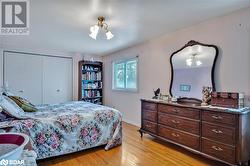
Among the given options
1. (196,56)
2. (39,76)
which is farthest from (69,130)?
(39,76)

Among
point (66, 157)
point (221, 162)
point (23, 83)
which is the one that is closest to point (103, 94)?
point (23, 83)

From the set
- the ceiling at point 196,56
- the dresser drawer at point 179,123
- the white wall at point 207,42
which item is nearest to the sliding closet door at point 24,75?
the white wall at point 207,42

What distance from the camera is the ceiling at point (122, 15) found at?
2139mm

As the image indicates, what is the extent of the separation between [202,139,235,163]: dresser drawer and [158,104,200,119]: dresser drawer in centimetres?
38

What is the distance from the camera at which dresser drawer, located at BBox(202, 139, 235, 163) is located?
207 centimetres

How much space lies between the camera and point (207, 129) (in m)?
2.33

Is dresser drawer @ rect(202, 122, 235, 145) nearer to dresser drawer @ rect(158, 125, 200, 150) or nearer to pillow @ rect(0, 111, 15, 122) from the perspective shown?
dresser drawer @ rect(158, 125, 200, 150)

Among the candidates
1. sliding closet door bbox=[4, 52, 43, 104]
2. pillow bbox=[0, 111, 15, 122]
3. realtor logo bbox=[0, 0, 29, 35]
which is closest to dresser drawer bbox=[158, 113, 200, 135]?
pillow bbox=[0, 111, 15, 122]

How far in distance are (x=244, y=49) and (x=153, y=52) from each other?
187cm

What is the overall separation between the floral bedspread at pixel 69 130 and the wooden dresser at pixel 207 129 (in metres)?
0.87

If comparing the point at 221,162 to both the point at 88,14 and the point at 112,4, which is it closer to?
the point at 112,4

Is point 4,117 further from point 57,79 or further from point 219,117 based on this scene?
point 57,79

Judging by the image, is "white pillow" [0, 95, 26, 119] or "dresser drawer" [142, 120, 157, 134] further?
"dresser drawer" [142, 120, 157, 134]

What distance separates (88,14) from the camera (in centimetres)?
244
